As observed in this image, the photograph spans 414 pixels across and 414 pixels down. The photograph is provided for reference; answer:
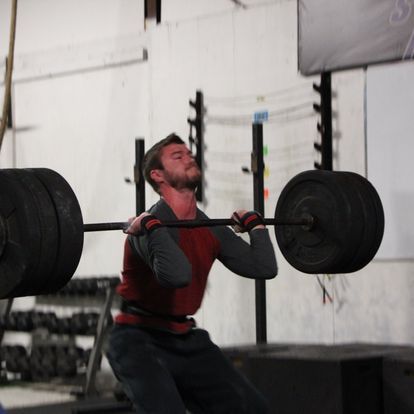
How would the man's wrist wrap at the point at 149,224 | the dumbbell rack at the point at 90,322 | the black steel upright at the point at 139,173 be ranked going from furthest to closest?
the dumbbell rack at the point at 90,322
the black steel upright at the point at 139,173
the man's wrist wrap at the point at 149,224

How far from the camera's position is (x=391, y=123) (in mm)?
4660

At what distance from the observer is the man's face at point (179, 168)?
306 cm

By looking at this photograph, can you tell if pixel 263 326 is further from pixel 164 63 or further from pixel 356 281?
pixel 164 63

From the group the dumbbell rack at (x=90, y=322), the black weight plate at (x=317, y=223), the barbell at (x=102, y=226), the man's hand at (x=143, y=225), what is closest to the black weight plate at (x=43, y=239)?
the barbell at (x=102, y=226)

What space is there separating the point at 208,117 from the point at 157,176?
243 centimetres

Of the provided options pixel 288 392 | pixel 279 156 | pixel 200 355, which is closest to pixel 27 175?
pixel 200 355

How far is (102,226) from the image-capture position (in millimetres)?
2807

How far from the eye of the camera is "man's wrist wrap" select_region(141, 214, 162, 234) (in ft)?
9.18

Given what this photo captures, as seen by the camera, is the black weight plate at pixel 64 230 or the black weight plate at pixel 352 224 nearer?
the black weight plate at pixel 64 230

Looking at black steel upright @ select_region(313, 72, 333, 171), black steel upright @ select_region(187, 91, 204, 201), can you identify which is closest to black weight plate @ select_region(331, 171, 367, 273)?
black steel upright @ select_region(313, 72, 333, 171)

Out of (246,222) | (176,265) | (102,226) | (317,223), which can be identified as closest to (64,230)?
(102,226)

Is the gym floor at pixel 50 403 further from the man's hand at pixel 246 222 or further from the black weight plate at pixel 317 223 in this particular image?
the man's hand at pixel 246 222

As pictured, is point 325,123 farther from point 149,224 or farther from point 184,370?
point 184,370

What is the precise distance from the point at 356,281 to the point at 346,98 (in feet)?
3.16
